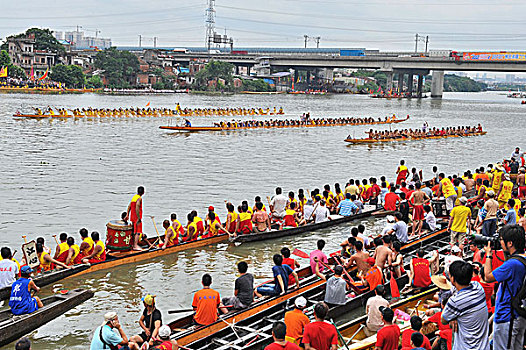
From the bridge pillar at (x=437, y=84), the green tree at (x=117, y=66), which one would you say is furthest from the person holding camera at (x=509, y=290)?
the bridge pillar at (x=437, y=84)

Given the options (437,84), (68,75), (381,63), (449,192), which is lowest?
(449,192)

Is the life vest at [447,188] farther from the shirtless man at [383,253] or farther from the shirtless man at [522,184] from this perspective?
the shirtless man at [383,253]

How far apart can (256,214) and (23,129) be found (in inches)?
1410

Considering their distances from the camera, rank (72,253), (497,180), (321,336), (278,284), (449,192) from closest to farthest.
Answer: (321,336) < (278,284) < (72,253) < (449,192) < (497,180)

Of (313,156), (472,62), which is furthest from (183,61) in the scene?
(313,156)

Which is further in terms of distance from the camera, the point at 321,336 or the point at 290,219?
the point at 290,219

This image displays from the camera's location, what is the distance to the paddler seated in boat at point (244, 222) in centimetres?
1620

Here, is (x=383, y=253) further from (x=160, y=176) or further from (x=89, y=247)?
(x=160, y=176)

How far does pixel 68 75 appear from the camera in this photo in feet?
359

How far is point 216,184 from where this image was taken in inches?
1045

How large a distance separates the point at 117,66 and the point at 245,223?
108 m

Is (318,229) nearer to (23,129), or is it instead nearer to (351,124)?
(23,129)

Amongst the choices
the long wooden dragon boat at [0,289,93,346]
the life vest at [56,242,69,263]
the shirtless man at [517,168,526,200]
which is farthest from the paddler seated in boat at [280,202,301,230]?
the shirtless man at [517,168,526,200]

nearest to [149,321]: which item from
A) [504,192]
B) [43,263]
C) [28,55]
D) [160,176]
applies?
[43,263]
